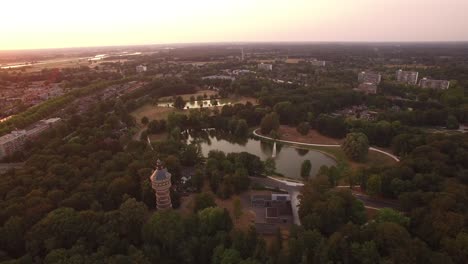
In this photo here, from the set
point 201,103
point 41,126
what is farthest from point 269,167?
point 201,103

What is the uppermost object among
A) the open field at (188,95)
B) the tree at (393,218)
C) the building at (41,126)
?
the tree at (393,218)

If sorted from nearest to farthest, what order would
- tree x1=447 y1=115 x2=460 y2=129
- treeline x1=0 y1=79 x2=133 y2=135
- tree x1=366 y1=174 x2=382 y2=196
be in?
1. tree x1=366 y1=174 x2=382 y2=196
2. treeline x1=0 y1=79 x2=133 y2=135
3. tree x1=447 y1=115 x2=460 y2=129

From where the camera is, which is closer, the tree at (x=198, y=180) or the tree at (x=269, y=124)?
the tree at (x=198, y=180)

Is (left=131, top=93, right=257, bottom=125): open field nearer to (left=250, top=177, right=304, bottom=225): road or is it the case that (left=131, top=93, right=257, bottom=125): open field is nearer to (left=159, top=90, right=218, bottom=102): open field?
(left=159, top=90, right=218, bottom=102): open field

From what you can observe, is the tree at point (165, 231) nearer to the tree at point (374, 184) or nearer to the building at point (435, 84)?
the tree at point (374, 184)

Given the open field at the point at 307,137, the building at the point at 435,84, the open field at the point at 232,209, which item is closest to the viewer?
the open field at the point at 232,209

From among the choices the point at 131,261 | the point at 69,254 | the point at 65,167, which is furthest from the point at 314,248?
the point at 65,167

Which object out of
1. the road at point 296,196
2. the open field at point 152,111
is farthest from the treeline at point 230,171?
the open field at point 152,111

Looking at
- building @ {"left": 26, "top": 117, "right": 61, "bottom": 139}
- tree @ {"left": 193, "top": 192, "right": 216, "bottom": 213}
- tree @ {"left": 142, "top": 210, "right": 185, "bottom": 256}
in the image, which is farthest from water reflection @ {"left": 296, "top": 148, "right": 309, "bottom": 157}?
building @ {"left": 26, "top": 117, "right": 61, "bottom": 139}
